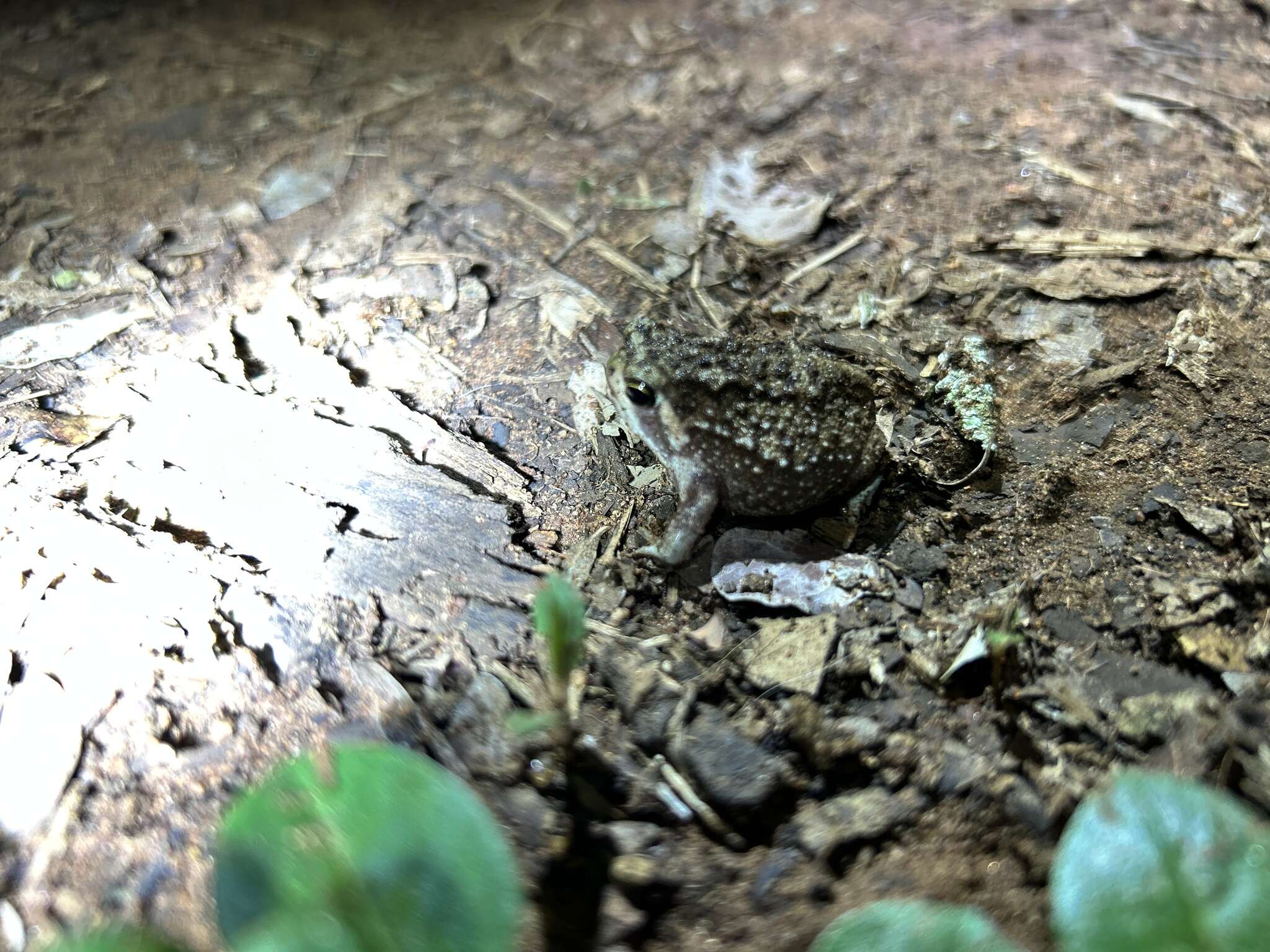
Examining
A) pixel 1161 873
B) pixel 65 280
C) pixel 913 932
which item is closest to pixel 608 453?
pixel 913 932

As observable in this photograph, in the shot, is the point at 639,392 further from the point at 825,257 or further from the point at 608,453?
the point at 825,257

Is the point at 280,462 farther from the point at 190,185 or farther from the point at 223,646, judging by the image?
the point at 190,185

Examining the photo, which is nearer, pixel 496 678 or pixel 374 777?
pixel 374 777

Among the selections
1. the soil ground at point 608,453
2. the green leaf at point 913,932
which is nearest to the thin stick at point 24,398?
the soil ground at point 608,453

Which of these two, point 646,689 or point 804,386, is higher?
point 804,386

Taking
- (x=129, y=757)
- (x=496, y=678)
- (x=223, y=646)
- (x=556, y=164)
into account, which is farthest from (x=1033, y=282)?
(x=129, y=757)

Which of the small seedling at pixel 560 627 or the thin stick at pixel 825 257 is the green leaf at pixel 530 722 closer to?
the small seedling at pixel 560 627
